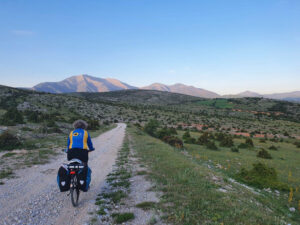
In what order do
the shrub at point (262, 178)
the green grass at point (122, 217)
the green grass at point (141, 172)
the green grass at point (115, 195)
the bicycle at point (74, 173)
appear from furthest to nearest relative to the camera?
the shrub at point (262, 178) → the green grass at point (141, 172) → the green grass at point (115, 195) → the bicycle at point (74, 173) → the green grass at point (122, 217)

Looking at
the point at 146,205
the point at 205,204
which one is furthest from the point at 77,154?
the point at 205,204

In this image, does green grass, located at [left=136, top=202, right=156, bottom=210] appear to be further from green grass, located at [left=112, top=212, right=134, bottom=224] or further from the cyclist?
the cyclist

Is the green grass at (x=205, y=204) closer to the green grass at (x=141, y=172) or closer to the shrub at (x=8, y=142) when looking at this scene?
the green grass at (x=141, y=172)

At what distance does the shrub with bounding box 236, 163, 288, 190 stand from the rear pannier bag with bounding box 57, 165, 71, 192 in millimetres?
10732

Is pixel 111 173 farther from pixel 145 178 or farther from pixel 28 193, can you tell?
pixel 28 193

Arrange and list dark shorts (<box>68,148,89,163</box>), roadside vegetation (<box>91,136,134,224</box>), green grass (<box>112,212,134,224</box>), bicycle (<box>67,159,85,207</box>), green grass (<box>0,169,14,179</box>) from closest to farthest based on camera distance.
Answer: green grass (<box>112,212,134,224</box>), roadside vegetation (<box>91,136,134,224</box>), bicycle (<box>67,159,85,207</box>), dark shorts (<box>68,148,89,163</box>), green grass (<box>0,169,14,179</box>)

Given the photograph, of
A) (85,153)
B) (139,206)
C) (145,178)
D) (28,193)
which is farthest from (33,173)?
(139,206)

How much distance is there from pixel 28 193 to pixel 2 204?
1.04 m

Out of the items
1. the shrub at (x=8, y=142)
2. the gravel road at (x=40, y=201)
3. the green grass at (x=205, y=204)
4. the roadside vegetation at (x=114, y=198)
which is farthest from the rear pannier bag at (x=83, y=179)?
the shrub at (x=8, y=142)

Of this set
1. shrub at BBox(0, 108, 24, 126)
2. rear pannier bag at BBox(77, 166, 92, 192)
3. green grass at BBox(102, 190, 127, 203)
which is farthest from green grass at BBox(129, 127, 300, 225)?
shrub at BBox(0, 108, 24, 126)

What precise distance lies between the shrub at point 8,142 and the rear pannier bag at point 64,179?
44.0ft

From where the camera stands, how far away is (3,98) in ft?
194

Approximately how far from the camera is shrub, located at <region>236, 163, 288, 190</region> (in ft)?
35.5

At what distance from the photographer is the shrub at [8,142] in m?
15.5
